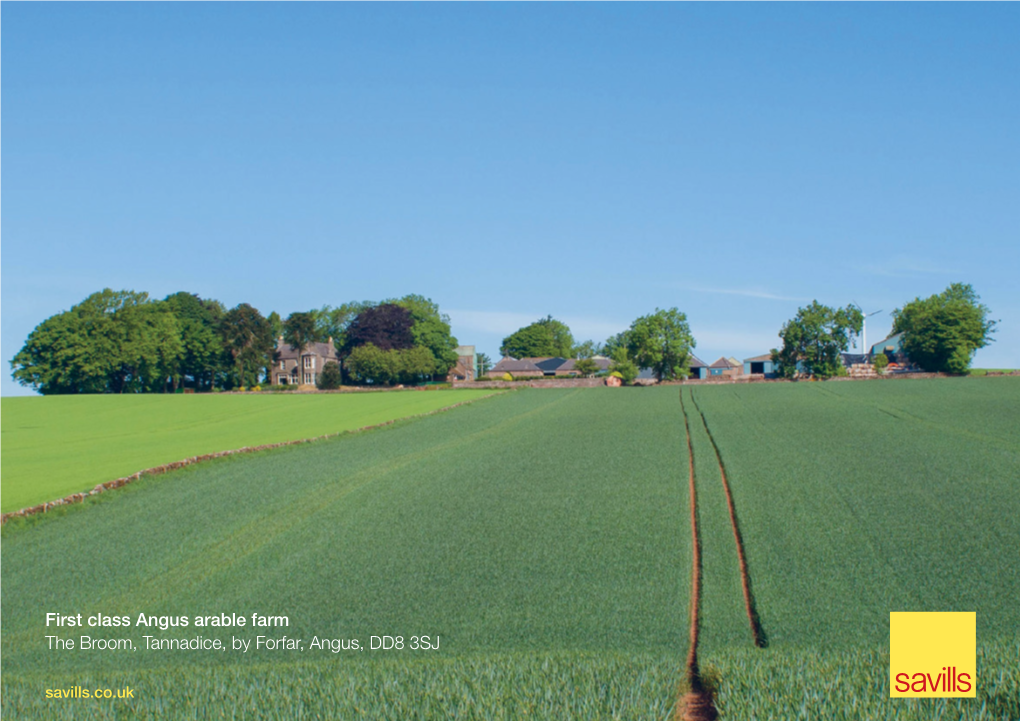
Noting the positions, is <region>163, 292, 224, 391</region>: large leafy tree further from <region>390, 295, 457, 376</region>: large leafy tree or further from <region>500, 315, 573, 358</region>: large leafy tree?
<region>500, 315, 573, 358</region>: large leafy tree

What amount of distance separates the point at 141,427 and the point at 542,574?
3825 centimetres

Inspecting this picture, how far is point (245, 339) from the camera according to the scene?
98.3 metres

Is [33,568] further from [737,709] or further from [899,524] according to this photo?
[899,524]

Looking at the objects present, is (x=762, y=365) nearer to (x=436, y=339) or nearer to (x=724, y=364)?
(x=724, y=364)

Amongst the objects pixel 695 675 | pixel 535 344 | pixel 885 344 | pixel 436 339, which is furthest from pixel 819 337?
pixel 535 344

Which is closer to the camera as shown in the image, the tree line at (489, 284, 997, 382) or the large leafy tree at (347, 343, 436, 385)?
the tree line at (489, 284, 997, 382)

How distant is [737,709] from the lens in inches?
270

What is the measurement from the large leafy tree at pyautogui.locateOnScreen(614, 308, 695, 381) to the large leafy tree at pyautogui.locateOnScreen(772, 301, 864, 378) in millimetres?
12827

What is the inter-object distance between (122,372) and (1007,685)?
Result: 93.5 m

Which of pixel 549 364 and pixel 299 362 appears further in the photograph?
pixel 549 364

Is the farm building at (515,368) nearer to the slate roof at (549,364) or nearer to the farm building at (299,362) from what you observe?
the slate roof at (549,364)

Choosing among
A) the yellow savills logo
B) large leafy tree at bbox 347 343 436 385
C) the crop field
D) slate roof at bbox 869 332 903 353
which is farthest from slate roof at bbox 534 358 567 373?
the yellow savills logo

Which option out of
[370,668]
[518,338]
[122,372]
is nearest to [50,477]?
[370,668]

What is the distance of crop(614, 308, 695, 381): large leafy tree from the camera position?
302 feet
